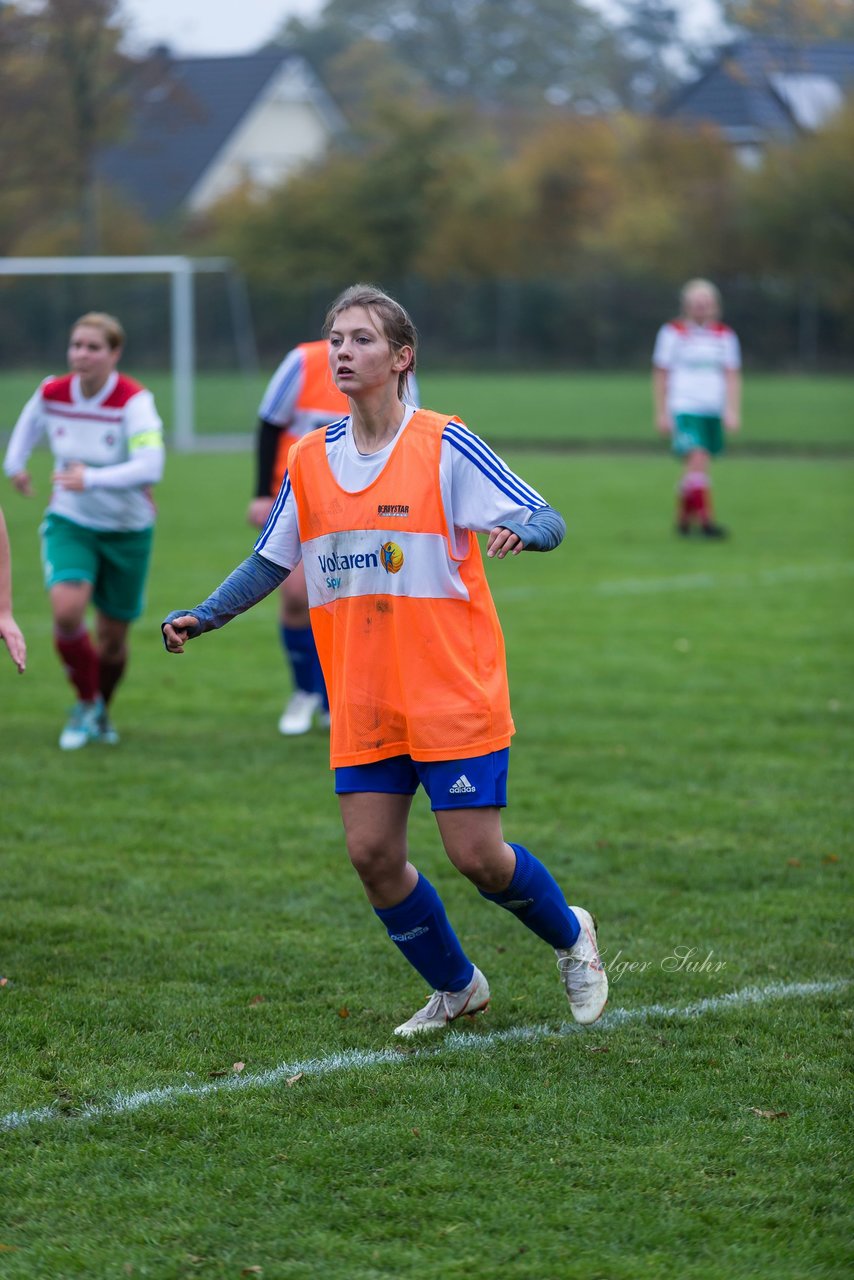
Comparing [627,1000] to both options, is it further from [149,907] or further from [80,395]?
[80,395]

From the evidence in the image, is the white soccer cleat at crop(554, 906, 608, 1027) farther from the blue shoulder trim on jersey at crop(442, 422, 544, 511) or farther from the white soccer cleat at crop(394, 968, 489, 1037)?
the blue shoulder trim on jersey at crop(442, 422, 544, 511)

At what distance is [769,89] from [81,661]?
144ft

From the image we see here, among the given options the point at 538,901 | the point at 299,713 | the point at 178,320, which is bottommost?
the point at 299,713

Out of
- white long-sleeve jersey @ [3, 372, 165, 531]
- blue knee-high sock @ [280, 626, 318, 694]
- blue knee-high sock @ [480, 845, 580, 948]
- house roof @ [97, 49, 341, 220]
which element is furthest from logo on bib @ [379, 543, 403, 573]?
house roof @ [97, 49, 341, 220]

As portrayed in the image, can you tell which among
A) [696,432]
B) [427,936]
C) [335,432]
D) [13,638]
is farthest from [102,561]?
[696,432]

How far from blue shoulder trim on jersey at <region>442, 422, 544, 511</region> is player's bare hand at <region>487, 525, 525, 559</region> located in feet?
0.61

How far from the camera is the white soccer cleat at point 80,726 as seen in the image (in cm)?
823

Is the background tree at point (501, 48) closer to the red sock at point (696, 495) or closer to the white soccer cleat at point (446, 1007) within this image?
the red sock at point (696, 495)

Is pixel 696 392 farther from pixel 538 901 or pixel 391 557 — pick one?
pixel 391 557

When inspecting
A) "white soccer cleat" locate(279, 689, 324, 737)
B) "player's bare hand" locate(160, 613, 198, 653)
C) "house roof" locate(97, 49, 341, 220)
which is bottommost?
"white soccer cleat" locate(279, 689, 324, 737)

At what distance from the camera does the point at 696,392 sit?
16.0 m

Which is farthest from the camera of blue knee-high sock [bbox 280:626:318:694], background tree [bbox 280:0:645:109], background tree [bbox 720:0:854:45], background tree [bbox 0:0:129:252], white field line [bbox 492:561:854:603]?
background tree [bbox 280:0:645:109]

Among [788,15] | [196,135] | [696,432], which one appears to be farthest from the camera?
[196,135]

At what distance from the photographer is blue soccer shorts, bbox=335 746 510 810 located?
4254 mm
